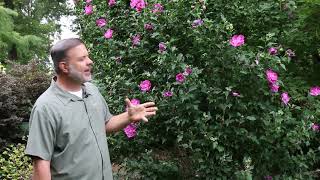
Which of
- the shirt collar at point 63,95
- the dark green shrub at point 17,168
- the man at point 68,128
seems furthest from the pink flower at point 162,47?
the dark green shrub at point 17,168

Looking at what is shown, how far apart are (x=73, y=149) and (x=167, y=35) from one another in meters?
1.51

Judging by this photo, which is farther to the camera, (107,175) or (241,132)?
(241,132)

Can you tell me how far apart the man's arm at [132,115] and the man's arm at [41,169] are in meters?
0.58

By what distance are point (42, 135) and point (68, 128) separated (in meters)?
0.14

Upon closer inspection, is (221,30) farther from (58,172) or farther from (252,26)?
(58,172)

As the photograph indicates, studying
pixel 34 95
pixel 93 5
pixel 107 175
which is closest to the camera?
pixel 107 175

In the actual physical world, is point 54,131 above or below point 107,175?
above

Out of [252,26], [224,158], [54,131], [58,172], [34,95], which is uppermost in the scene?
[54,131]

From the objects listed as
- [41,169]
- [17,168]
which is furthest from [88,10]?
[17,168]

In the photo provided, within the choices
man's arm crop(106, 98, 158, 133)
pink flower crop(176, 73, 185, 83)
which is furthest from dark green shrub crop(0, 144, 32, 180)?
man's arm crop(106, 98, 158, 133)

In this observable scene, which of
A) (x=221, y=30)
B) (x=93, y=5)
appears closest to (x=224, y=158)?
(x=221, y=30)

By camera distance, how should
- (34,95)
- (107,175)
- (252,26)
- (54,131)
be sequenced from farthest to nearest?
(34,95), (252,26), (107,175), (54,131)

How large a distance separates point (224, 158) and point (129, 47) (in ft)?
3.91

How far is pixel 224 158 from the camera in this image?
12.2ft
